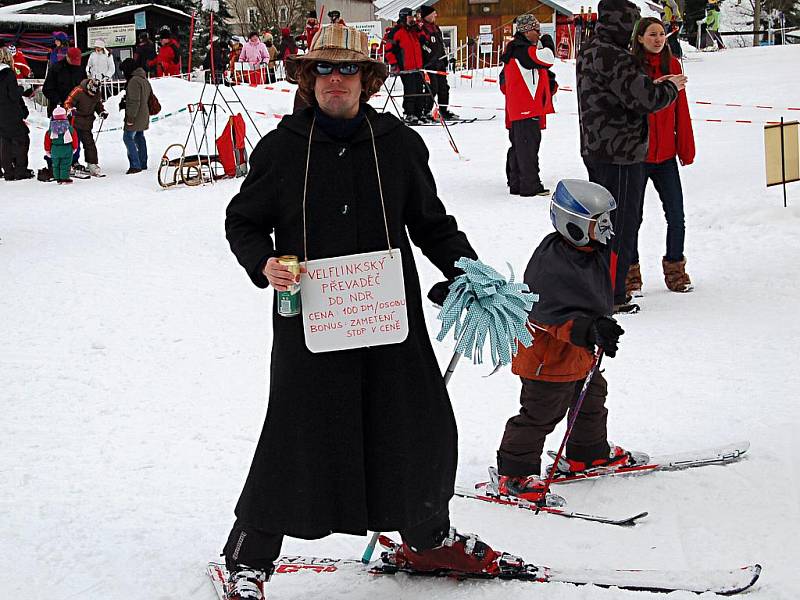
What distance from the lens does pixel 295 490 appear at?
2.92 m

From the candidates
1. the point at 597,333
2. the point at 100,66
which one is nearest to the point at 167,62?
the point at 100,66

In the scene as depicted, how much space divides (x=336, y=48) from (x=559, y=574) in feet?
6.15

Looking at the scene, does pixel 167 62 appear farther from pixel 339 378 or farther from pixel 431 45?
pixel 339 378

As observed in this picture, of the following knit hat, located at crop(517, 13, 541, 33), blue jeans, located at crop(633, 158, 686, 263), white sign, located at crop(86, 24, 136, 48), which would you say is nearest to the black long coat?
blue jeans, located at crop(633, 158, 686, 263)

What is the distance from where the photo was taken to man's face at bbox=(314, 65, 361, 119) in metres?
2.79

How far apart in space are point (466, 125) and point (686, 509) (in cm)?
1377

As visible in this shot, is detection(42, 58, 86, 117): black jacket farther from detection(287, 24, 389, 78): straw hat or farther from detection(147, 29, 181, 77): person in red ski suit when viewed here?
detection(287, 24, 389, 78): straw hat

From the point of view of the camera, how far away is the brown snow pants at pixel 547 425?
3770mm

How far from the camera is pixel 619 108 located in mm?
6203

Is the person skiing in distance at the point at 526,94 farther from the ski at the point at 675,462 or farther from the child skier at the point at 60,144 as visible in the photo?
the ski at the point at 675,462

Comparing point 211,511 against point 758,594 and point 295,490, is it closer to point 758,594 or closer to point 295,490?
point 295,490

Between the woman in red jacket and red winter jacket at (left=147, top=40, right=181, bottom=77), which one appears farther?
red winter jacket at (left=147, top=40, right=181, bottom=77)

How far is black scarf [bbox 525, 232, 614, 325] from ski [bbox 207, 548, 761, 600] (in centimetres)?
92

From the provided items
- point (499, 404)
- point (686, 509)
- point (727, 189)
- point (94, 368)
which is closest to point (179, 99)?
point (727, 189)
